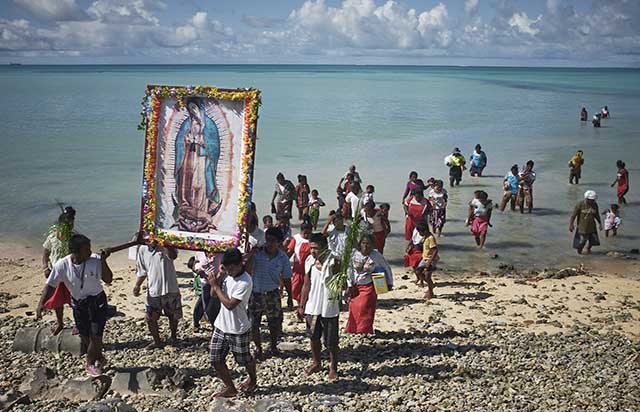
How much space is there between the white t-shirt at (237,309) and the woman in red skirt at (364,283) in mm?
1700

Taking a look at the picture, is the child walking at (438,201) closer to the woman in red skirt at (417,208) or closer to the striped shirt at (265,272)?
the woman in red skirt at (417,208)

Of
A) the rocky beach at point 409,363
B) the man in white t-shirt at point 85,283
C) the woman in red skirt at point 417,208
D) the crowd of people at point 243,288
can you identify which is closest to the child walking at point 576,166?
the woman in red skirt at point 417,208

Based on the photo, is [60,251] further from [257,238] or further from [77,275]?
[257,238]

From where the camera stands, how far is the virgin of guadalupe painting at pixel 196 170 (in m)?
7.49

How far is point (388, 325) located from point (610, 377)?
3174 millimetres

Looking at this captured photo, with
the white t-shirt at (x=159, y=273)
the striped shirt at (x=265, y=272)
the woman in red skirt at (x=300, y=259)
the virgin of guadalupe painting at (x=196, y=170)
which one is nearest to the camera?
the virgin of guadalupe painting at (x=196, y=170)

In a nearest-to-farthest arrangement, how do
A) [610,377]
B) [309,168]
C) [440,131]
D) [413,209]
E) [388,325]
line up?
[610,377] < [388,325] < [413,209] < [309,168] < [440,131]

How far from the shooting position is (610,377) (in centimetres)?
776

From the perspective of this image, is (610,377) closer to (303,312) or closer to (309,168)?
(303,312)

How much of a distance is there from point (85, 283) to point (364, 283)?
137 inches

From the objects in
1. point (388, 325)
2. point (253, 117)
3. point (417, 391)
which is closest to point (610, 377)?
point (417, 391)

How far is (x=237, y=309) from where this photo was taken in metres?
7.04

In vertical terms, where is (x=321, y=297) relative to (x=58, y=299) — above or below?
above

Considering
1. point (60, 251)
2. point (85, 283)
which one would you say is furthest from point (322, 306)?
point (60, 251)
